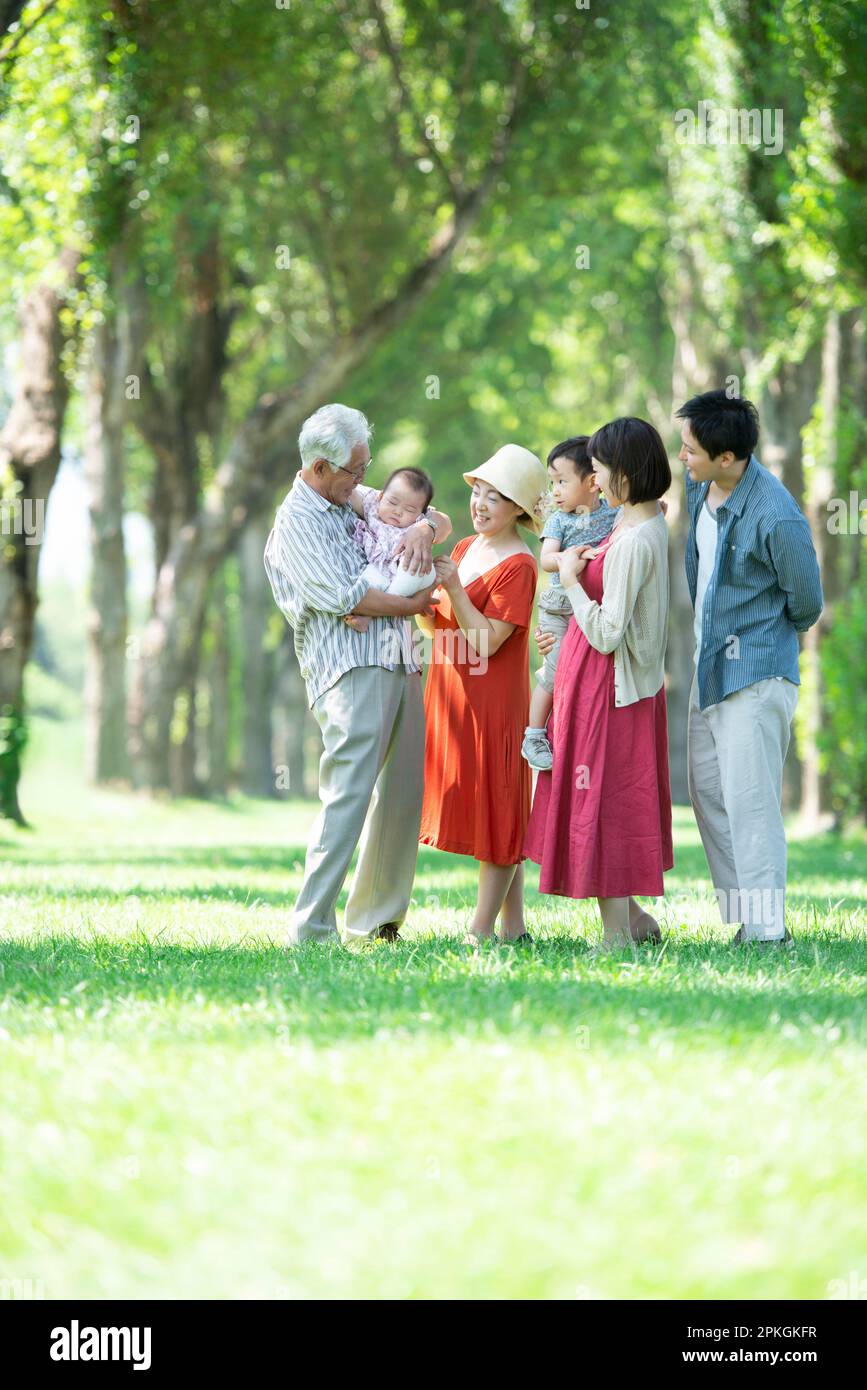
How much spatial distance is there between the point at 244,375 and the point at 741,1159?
2873cm

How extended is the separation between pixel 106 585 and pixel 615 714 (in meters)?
16.2

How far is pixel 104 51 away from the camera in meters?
16.2

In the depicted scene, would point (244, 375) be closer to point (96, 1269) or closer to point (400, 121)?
point (400, 121)

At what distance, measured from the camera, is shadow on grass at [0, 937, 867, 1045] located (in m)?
5.06

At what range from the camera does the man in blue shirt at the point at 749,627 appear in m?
6.89

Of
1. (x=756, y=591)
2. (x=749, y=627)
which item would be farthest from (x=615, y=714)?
(x=756, y=591)

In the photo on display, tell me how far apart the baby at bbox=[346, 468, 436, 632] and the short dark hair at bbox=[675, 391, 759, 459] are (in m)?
1.26

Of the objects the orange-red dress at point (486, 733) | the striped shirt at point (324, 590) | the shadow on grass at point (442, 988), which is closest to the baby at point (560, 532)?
the orange-red dress at point (486, 733)

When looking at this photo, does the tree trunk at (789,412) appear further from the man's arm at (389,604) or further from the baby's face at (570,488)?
the man's arm at (389,604)

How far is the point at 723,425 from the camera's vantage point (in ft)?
22.6

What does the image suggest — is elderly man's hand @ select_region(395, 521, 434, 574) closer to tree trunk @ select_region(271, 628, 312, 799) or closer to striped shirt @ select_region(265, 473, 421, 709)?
striped shirt @ select_region(265, 473, 421, 709)

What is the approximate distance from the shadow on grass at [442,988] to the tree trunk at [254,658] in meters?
23.7

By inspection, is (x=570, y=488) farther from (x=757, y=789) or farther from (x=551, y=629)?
(x=757, y=789)
